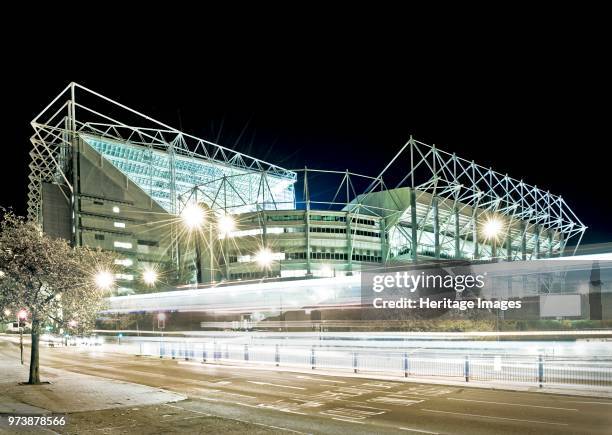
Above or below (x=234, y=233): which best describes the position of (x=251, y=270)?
below

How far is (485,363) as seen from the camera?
2381 centimetres

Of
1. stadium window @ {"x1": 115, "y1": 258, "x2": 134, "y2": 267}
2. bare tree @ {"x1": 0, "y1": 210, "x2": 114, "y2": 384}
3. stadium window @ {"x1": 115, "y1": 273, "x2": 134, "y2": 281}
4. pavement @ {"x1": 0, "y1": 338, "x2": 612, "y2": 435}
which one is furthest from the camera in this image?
stadium window @ {"x1": 115, "y1": 258, "x2": 134, "y2": 267}

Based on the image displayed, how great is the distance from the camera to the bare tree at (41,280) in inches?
835

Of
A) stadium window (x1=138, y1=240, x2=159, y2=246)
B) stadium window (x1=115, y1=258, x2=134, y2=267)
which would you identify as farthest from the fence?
stadium window (x1=138, y1=240, x2=159, y2=246)

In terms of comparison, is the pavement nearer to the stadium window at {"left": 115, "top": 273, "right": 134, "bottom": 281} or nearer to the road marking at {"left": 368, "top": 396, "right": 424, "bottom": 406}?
the road marking at {"left": 368, "top": 396, "right": 424, "bottom": 406}

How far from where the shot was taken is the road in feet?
41.2

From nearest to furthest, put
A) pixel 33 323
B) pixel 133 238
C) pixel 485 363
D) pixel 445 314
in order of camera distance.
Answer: pixel 33 323 < pixel 485 363 < pixel 445 314 < pixel 133 238

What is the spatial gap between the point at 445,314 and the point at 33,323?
30.5 m

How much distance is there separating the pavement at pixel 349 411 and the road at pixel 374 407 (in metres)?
0.02

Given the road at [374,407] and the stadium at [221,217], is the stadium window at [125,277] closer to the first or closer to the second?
the stadium at [221,217]

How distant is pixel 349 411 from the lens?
14883mm

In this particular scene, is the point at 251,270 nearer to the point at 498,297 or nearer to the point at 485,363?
the point at 498,297

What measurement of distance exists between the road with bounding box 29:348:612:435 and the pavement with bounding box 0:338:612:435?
0.02m

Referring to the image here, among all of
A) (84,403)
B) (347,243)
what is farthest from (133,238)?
(84,403)
